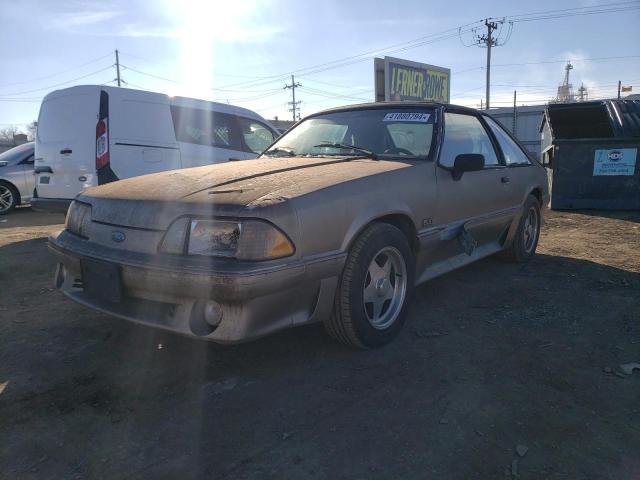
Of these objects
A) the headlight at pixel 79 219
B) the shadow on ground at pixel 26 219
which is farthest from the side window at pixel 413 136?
the shadow on ground at pixel 26 219

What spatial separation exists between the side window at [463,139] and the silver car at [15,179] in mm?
9468

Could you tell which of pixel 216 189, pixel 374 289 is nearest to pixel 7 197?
pixel 216 189

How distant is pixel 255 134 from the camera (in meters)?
7.79

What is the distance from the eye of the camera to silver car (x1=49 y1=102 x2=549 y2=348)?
2311 millimetres

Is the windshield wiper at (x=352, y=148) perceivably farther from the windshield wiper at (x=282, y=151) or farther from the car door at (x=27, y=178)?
the car door at (x=27, y=178)

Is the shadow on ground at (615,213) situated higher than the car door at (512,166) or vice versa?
the car door at (512,166)

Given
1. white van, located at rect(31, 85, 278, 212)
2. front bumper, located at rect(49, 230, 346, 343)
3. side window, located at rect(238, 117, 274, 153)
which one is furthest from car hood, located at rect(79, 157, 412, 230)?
side window, located at rect(238, 117, 274, 153)

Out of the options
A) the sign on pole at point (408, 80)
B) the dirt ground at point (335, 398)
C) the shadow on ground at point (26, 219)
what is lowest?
the dirt ground at point (335, 398)

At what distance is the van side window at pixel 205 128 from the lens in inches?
270

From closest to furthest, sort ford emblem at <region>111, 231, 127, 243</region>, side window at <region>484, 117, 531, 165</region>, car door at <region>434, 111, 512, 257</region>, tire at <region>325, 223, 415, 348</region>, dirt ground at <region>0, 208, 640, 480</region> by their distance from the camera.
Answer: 1. dirt ground at <region>0, 208, 640, 480</region>
2. ford emblem at <region>111, 231, 127, 243</region>
3. tire at <region>325, 223, 415, 348</region>
4. car door at <region>434, 111, 512, 257</region>
5. side window at <region>484, 117, 531, 165</region>

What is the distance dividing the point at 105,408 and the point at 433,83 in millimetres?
16238

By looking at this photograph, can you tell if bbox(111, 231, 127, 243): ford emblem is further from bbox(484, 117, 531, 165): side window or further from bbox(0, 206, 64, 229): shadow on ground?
bbox(0, 206, 64, 229): shadow on ground

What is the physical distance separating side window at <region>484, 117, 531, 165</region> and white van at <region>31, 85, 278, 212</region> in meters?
4.08

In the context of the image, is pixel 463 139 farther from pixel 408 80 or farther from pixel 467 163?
pixel 408 80
